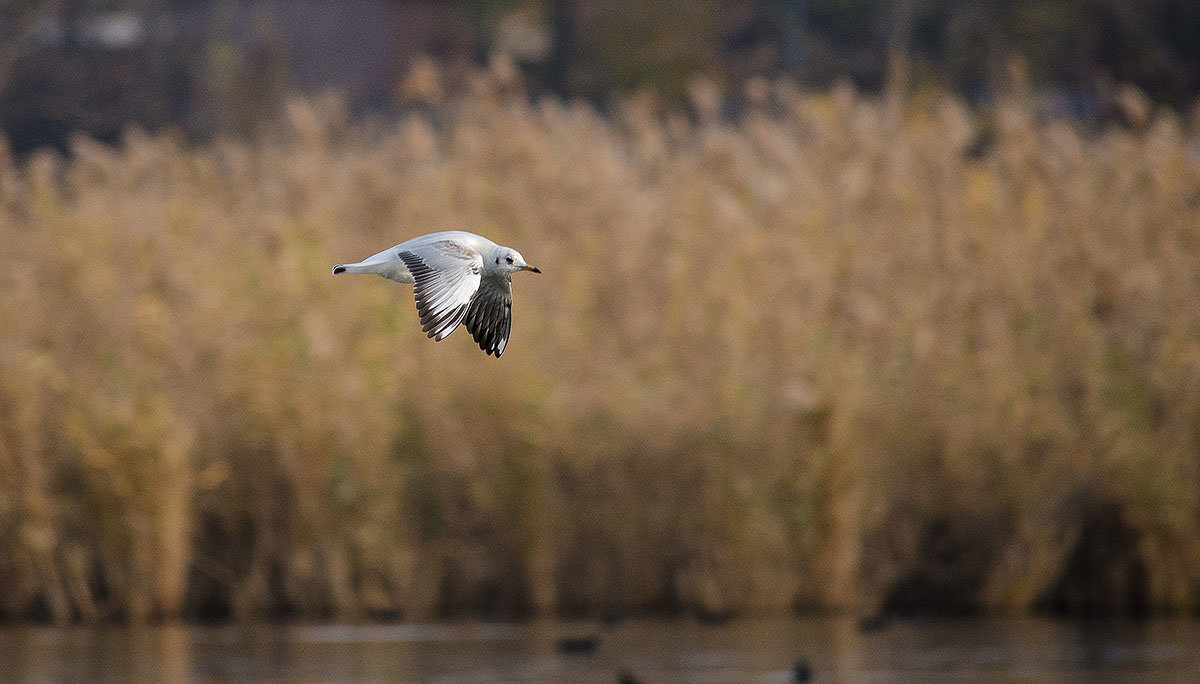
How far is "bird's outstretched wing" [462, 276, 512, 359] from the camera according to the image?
4438mm

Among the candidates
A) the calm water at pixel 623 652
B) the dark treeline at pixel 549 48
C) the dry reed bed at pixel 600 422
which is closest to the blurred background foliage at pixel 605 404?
the dry reed bed at pixel 600 422

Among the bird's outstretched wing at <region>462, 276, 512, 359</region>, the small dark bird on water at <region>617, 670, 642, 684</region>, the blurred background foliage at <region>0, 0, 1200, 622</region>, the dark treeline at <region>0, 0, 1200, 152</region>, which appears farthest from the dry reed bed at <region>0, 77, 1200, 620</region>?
the dark treeline at <region>0, 0, 1200, 152</region>

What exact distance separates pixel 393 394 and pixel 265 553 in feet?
3.27

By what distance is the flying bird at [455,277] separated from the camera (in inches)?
154

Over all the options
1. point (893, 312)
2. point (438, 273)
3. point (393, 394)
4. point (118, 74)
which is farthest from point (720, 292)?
point (118, 74)

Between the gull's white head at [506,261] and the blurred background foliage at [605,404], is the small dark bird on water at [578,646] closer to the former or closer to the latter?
the blurred background foliage at [605,404]

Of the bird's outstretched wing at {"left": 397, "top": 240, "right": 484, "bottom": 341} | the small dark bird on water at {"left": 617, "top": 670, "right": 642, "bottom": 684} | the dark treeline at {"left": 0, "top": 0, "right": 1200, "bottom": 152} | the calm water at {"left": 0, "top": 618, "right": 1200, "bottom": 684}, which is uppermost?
the dark treeline at {"left": 0, "top": 0, "right": 1200, "bottom": 152}

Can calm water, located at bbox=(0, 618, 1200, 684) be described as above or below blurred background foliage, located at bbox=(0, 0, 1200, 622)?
below

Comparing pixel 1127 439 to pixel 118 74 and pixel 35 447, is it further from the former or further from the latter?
pixel 118 74

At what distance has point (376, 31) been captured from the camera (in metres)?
22.3

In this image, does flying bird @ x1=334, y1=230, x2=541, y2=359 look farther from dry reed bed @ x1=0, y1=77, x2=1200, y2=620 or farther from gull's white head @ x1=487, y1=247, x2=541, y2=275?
dry reed bed @ x1=0, y1=77, x2=1200, y2=620

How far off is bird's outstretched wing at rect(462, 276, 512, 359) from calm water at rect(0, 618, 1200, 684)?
3.71 metres

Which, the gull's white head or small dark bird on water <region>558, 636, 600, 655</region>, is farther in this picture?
small dark bird on water <region>558, 636, 600, 655</region>

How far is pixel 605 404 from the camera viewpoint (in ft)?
31.9
